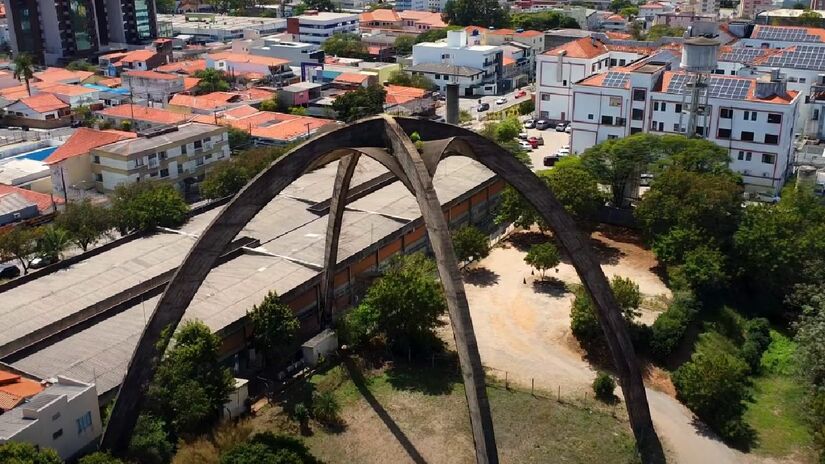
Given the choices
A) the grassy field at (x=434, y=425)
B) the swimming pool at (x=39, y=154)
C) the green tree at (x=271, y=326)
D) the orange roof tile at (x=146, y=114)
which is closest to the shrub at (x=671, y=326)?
the grassy field at (x=434, y=425)

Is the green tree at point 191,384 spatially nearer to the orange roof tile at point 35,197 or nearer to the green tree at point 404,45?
the orange roof tile at point 35,197

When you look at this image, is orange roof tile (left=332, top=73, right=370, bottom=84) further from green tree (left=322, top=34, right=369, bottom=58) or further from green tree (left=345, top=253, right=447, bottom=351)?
green tree (left=345, top=253, right=447, bottom=351)

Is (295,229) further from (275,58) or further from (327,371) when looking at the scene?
(275,58)

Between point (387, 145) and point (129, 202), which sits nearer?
point (387, 145)

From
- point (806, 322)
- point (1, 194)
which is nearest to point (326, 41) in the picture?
point (1, 194)

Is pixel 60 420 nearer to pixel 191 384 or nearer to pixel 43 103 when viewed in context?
pixel 191 384

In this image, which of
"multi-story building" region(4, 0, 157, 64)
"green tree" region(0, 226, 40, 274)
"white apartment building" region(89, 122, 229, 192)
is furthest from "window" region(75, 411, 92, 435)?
"multi-story building" region(4, 0, 157, 64)
